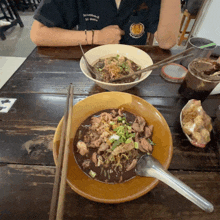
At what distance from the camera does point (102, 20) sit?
5.44 feet

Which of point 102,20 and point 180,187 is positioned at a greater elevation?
point 102,20

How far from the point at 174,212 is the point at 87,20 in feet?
6.62

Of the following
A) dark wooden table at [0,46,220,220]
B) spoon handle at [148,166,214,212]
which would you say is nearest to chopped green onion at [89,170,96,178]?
dark wooden table at [0,46,220,220]

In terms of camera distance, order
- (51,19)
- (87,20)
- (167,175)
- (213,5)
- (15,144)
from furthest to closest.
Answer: (213,5) → (87,20) → (51,19) → (15,144) → (167,175)

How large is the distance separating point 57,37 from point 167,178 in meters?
1.72

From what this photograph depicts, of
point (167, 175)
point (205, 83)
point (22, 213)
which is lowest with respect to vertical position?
point (22, 213)

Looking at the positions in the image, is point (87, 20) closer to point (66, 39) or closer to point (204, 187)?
point (66, 39)

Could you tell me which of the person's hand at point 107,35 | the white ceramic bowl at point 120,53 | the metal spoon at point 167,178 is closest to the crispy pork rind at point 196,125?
the metal spoon at point 167,178

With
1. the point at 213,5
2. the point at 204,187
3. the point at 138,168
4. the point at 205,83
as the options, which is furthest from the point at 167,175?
the point at 213,5

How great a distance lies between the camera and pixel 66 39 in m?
1.56

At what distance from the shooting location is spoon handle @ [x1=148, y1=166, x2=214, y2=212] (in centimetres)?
48

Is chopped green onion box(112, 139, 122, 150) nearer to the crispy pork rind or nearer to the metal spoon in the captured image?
the metal spoon

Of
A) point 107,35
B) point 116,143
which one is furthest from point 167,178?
point 107,35

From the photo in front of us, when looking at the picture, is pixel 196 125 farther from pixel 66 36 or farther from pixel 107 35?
pixel 66 36
